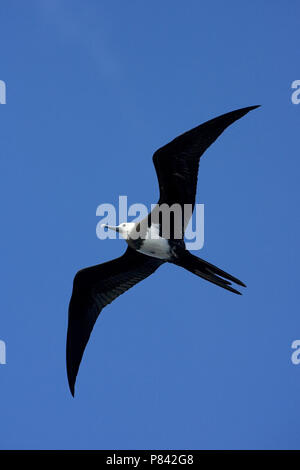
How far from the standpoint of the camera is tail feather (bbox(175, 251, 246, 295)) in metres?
7.34

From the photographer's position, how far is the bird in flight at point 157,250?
735 cm

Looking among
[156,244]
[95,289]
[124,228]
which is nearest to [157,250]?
[156,244]

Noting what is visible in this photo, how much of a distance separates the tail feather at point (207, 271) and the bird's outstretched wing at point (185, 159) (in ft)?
2.08

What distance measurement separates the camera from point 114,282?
877 cm

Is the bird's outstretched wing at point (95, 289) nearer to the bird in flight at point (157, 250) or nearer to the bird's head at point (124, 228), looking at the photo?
the bird in flight at point (157, 250)

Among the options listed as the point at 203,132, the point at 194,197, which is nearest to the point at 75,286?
the point at 194,197

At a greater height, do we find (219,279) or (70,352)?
(219,279)

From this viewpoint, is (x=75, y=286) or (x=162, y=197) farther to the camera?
(x=75, y=286)

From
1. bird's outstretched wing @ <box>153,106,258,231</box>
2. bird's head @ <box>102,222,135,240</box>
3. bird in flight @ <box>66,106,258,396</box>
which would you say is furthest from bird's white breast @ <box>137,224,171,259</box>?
bird's outstretched wing @ <box>153,106,258,231</box>

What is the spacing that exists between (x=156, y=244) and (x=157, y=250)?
82 mm

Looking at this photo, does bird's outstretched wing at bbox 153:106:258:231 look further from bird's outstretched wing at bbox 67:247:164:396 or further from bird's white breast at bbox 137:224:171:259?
bird's outstretched wing at bbox 67:247:164:396

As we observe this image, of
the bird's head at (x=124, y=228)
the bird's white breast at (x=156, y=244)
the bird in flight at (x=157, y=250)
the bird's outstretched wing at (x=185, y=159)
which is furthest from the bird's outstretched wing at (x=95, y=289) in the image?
the bird's outstretched wing at (x=185, y=159)
